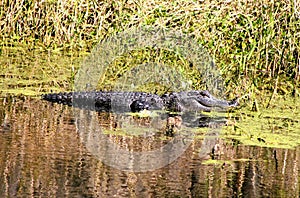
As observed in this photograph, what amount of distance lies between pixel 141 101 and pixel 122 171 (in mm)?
2138

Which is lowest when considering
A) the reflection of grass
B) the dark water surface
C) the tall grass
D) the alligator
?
the dark water surface

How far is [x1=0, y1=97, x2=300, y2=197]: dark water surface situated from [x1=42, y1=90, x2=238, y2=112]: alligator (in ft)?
2.32

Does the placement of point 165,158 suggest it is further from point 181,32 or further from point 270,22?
point 181,32

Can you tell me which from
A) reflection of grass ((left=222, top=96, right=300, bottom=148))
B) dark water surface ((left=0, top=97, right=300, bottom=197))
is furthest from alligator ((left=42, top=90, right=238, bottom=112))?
dark water surface ((left=0, top=97, right=300, bottom=197))

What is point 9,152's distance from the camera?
4.96 metres

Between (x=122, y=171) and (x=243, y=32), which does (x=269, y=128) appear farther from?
(x=243, y=32)

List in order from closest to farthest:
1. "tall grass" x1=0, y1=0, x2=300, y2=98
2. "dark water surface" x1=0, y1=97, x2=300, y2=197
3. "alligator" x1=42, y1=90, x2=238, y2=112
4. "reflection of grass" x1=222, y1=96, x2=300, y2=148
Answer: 1. "dark water surface" x1=0, y1=97, x2=300, y2=197
2. "reflection of grass" x1=222, y1=96, x2=300, y2=148
3. "alligator" x1=42, y1=90, x2=238, y2=112
4. "tall grass" x1=0, y1=0, x2=300, y2=98

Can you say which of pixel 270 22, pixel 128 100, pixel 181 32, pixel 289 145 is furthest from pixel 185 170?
pixel 181 32

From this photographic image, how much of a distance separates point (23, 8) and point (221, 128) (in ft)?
16.9

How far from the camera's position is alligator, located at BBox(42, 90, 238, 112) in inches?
268

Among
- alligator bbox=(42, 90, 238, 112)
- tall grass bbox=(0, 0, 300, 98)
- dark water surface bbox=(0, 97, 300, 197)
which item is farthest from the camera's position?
tall grass bbox=(0, 0, 300, 98)

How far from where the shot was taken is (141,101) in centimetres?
680

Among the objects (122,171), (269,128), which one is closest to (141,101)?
(269,128)

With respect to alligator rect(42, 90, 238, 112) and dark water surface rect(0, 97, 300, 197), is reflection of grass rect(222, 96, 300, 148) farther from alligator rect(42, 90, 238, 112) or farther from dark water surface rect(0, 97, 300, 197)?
alligator rect(42, 90, 238, 112)
